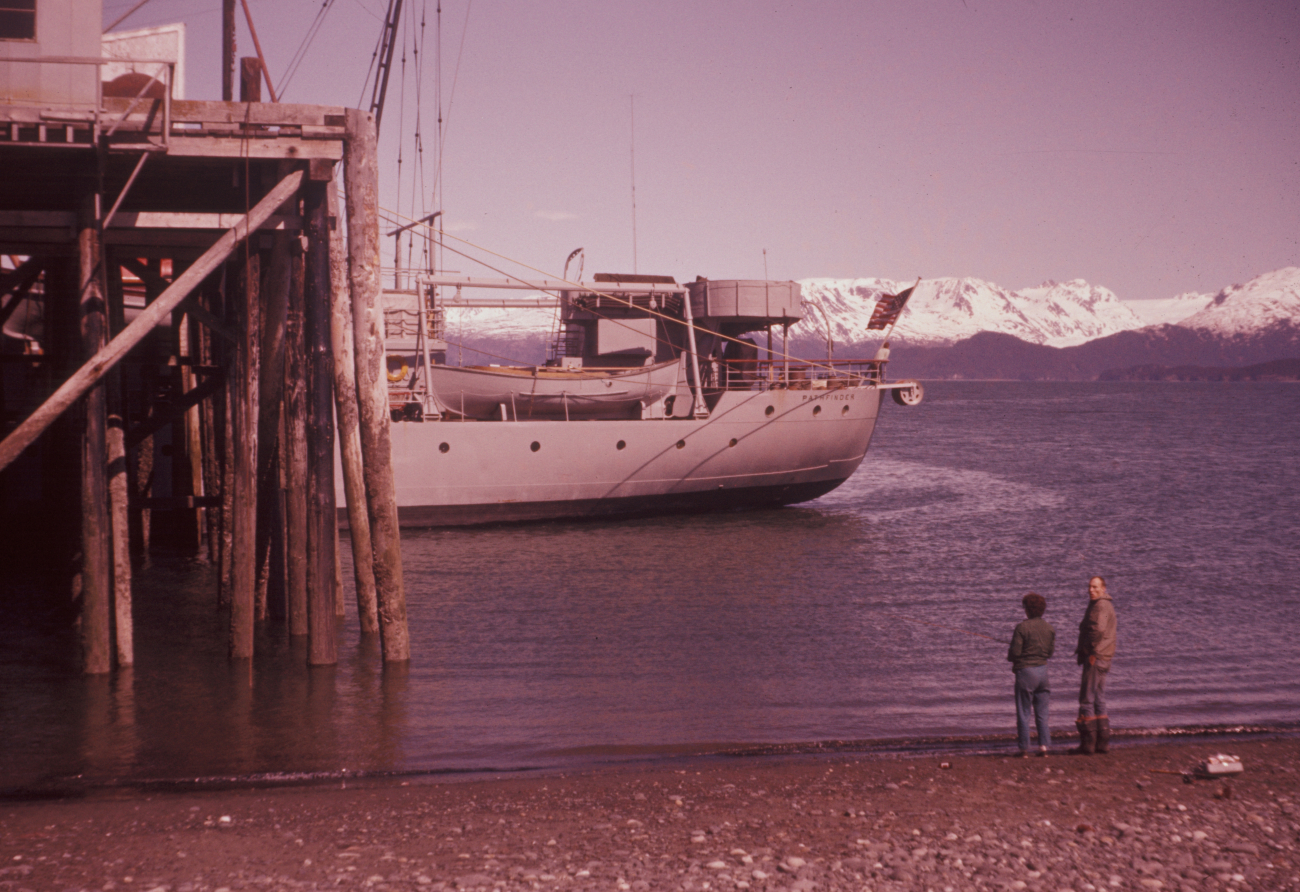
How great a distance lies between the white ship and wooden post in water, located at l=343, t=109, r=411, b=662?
52.6 ft

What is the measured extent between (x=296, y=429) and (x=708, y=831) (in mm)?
7343

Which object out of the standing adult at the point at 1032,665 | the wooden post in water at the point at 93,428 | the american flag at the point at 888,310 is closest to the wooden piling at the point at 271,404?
the wooden post in water at the point at 93,428

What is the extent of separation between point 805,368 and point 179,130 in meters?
26.9

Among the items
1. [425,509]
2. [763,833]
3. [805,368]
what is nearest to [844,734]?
[763,833]

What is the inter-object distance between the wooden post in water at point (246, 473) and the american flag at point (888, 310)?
24.5 m

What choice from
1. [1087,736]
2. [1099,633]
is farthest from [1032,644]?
[1087,736]

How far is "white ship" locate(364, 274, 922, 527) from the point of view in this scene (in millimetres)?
30828

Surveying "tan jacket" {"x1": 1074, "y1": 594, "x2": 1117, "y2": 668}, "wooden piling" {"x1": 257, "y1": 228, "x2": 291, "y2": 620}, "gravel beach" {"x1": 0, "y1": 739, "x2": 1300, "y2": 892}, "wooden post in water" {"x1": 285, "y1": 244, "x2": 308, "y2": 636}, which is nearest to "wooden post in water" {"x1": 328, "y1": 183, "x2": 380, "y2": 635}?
"wooden post in water" {"x1": 285, "y1": 244, "x2": 308, "y2": 636}

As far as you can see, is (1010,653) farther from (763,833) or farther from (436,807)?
(436,807)

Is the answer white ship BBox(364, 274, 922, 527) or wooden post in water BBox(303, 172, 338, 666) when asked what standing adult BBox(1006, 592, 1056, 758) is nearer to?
wooden post in water BBox(303, 172, 338, 666)

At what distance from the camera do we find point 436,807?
31.0ft

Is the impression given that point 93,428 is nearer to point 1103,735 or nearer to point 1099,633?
point 1099,633

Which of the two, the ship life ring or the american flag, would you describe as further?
the ship life ring

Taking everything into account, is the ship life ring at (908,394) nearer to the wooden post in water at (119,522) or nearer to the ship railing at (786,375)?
the ship railing at (786,375)
